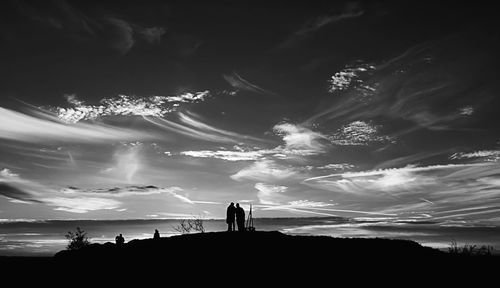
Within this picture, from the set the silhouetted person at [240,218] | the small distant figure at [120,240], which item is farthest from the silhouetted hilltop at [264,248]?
the small distant figure at [120,240]

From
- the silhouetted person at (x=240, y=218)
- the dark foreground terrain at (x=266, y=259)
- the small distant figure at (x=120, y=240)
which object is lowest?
the dark foreground terrain at (x=266, y=259)

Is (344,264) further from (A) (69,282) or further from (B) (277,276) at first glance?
(A) (69,282)

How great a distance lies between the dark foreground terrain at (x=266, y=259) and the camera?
2831 centimetres

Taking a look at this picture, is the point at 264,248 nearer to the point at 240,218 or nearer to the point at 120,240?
the point at 240,218

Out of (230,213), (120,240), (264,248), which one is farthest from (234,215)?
(120,240)

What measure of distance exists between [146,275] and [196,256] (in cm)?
377

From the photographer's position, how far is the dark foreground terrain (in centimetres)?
2831

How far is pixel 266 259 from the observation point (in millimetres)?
29188

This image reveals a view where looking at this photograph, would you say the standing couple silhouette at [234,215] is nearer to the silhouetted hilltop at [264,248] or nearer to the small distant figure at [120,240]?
the silhouetted hilltop at [264,248]

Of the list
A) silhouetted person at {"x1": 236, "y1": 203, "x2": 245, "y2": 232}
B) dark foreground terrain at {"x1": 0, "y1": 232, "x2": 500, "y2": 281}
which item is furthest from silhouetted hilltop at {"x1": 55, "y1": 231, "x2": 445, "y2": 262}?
silhouetted person at {"x1": 236, "y1": 203, "x2": 245, "y2": 232}

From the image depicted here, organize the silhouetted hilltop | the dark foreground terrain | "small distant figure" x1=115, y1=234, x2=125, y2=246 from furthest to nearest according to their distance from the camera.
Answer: "small distant figure" x1=115, y1=234, x2=125, y2=246 → the silhouetted hilltop → the dark foreground terrain

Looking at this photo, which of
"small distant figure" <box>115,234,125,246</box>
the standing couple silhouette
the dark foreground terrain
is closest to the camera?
the dark foreground terrain

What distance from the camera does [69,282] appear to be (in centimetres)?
3039

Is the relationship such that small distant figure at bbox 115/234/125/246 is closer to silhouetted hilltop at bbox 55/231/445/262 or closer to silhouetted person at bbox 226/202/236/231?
silhouetted hilltop at bbox 55/231/445/262
